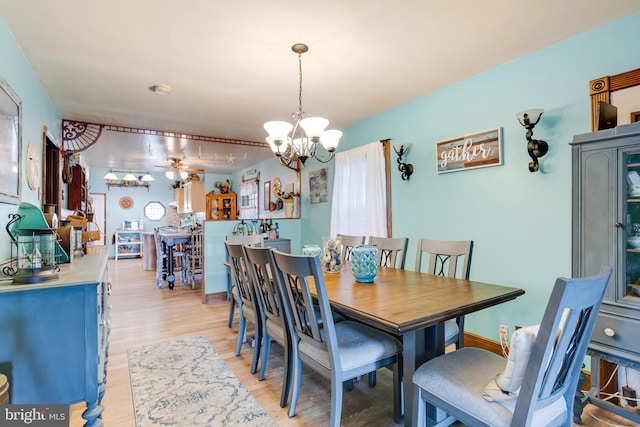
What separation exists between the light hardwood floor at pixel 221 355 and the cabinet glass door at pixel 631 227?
33.2 inches

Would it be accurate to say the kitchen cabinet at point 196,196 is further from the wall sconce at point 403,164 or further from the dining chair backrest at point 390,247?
the dining chair backrest at point 390,247

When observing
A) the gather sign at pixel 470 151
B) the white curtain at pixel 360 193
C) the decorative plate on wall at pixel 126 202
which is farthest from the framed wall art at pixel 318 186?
the decorative plate on wall at pixel 126 202

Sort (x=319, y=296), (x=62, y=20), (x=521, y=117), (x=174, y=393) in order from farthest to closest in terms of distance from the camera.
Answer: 1. (x=521, y=117)
2. (x=174, y=393)
3. (x=62, y=20)
4. (x=319, y=296)

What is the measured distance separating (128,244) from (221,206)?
2960 mm

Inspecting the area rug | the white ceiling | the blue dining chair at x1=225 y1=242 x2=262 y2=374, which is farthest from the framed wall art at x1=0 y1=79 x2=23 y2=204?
the area rug

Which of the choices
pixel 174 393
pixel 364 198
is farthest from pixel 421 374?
pixel 364 198

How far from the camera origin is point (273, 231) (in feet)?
16.5

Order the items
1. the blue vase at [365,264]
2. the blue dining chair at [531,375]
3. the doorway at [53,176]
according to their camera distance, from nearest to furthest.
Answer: the blue dining chair at [531,375], the blue vase at [365,264], the doorway at [53,176]

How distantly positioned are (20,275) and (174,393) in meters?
1.22

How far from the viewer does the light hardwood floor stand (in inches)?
74.6

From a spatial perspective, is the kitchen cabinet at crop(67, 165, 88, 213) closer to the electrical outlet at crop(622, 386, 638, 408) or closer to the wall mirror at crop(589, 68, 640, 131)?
the wall mirror at crop(589, 68, 640, 131)

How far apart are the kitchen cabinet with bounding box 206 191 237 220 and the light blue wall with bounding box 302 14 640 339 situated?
6.38 m

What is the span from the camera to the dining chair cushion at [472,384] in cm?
117

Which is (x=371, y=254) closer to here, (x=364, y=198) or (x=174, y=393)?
(x=174, y=393)
